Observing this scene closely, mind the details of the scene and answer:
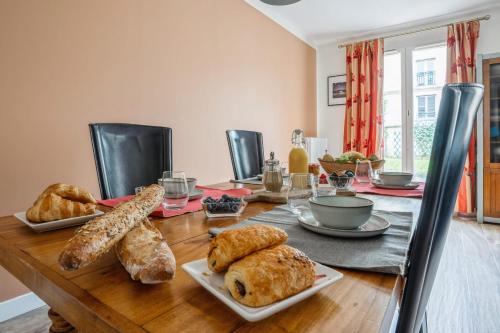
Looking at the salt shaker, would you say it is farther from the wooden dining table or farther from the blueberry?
the wooden dining table

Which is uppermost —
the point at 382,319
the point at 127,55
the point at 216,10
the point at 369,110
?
the point at 216,10

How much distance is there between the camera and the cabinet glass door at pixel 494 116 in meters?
3.26

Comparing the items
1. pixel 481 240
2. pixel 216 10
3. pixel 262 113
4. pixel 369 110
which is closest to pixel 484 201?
pixel 481 240

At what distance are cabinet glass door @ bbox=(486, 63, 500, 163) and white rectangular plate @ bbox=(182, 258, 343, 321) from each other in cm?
389

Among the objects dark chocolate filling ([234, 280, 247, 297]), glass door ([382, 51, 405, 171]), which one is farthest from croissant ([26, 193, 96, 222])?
glass door ([382, 51, 405, 171])

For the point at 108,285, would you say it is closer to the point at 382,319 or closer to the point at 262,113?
the point at 382,319

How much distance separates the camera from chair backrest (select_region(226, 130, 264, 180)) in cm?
193

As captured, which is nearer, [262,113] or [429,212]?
[429,212]

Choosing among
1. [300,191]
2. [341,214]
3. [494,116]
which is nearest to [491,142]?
[494,116]

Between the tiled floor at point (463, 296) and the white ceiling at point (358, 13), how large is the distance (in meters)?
2.72

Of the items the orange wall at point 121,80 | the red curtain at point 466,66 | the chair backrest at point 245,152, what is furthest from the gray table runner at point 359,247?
the red curtain at point 466,66

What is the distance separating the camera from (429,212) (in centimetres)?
42

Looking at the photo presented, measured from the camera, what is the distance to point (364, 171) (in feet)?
4.49

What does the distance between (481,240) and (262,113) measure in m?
2.56
